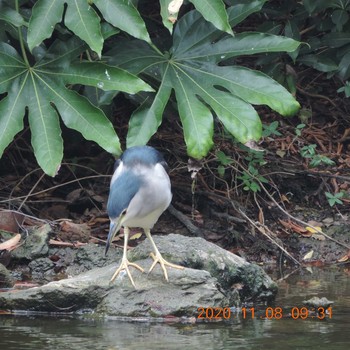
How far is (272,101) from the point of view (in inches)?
233

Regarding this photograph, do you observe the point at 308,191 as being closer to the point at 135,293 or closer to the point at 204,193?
the point at 204,193

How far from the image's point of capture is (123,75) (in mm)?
5695

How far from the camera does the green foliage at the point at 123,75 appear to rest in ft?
18.2

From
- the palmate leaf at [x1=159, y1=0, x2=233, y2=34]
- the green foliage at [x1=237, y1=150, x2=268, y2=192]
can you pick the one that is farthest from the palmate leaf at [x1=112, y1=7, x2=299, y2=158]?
the green foliage at [x1=237, y1=150, x2=268, y2=192]

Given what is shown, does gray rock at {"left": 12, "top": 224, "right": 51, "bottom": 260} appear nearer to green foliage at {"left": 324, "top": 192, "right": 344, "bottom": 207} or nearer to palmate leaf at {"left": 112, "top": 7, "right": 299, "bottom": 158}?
palmate leaf at {"left": 112, "top": 7, "right": 299, "bottom": 158}

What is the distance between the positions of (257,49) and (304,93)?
8.52 ft

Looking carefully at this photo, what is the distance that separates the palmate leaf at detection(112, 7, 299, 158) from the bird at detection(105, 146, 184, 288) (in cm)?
60

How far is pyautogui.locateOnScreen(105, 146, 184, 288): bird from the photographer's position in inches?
199

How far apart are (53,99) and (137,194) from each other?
1050 millimetres

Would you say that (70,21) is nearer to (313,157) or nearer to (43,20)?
(43,20)

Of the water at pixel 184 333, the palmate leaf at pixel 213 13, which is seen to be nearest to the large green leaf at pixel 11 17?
the palmate leaf at pixel 213 13

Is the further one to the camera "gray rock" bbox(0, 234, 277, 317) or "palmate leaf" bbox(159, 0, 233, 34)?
"palmate leaf" bbox(159, 0, 233, 34)

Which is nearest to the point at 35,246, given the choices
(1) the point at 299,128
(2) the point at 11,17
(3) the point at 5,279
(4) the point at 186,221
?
(3) the point at 5,279
